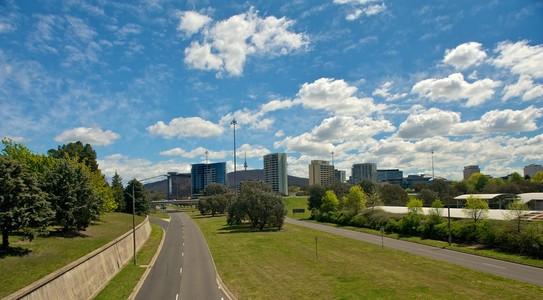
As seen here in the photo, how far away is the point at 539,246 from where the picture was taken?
3884 cm

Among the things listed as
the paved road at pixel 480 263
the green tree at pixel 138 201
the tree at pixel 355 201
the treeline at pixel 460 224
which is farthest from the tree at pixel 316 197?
the paved road at pixel 480 263

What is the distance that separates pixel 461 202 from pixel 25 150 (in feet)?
305

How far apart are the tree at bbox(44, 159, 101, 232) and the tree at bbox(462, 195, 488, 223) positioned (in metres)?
49.5

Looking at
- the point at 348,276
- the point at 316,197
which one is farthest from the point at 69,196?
the point at 316,197

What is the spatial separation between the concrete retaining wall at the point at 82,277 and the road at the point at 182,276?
10.9 ft

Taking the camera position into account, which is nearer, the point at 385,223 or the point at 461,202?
the point at 385,223

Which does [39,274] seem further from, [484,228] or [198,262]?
[484,228]

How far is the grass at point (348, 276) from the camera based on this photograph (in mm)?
25922

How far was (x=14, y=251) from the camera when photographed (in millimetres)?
28516

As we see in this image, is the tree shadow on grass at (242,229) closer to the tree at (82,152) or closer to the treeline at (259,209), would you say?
the treeline at (259,209)

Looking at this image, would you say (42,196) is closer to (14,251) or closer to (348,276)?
(14,251)

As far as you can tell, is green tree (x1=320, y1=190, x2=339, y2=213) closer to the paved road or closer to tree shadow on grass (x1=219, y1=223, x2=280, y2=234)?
tree shadow on grass (x1=219, y1=223, x2=280, y2=234)

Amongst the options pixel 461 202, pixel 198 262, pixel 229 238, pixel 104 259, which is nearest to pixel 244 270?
pixel 198 262

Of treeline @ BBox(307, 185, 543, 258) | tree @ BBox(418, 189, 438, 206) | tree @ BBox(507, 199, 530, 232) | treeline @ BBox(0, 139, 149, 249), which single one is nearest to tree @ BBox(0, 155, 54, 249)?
treeline @ BBox(0, 139, 149, 249)
